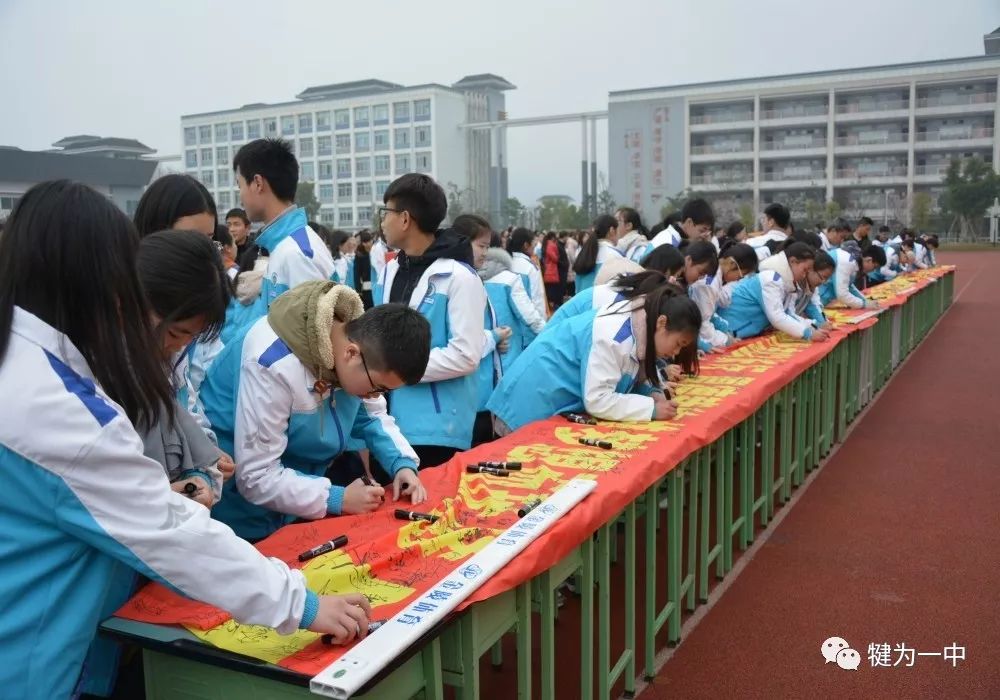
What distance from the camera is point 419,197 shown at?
2.99 m

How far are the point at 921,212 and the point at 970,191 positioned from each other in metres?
2.11

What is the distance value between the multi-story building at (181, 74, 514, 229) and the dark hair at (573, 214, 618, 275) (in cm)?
4202

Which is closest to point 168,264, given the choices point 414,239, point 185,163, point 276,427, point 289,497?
point 276,427

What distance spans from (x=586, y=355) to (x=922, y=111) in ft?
140

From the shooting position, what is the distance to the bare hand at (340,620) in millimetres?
1355

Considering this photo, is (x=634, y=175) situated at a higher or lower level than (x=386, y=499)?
higher

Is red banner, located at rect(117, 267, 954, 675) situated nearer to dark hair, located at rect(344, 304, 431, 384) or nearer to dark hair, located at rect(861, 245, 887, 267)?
dark hair, located at rect(344, 304, 431, 384)

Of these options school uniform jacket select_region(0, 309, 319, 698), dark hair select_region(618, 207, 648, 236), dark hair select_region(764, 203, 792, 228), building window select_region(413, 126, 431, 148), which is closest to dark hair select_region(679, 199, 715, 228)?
dark hair select_region(618, 207, 648, 236)

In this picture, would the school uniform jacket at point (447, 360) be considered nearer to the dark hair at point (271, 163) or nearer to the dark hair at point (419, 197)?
the dark hair at point (419, 197)

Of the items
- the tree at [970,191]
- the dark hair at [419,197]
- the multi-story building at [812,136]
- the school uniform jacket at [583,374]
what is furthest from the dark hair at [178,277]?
the multi-story building at [812,136]

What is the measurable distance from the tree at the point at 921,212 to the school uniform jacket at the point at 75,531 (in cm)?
3985

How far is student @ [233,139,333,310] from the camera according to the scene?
2.96m

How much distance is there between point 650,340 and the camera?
10.1ft

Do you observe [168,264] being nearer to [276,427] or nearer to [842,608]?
[276,427]
